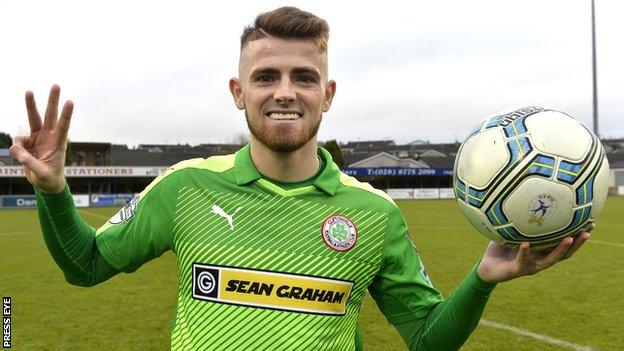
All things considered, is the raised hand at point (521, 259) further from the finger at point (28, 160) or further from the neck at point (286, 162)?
the finger at point (28, 160)

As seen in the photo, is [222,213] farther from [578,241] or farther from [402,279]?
[578,241]

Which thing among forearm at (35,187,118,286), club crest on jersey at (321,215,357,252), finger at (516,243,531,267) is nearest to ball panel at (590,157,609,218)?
finger at (516,243,531,267)

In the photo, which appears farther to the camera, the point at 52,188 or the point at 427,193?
the point at 427,193

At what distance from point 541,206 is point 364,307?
5370mm

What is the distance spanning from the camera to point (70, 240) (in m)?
2.15

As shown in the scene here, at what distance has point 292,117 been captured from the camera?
6.90 feet

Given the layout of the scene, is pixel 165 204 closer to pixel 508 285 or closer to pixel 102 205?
pixel 508 285

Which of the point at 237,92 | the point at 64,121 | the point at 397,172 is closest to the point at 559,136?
the point at 237,92

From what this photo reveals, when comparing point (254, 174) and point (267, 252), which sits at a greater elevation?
point (254, 174)

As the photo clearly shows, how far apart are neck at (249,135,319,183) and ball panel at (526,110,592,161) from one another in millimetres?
887

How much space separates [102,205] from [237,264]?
35.6 m

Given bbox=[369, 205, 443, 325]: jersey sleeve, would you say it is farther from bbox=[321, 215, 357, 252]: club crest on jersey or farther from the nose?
the nose

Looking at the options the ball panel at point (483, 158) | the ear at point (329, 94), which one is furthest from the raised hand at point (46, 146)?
the ball panel at point (483, 158)

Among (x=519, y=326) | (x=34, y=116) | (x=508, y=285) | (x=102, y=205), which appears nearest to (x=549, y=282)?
(x=508, y=285)
